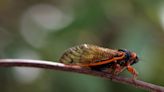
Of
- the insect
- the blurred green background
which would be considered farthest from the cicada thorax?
the blurred green background

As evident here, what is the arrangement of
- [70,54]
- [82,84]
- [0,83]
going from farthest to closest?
1. [0,83]
2. [82,84]
3. [70,54]

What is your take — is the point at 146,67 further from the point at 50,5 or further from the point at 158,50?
the point at 50,5

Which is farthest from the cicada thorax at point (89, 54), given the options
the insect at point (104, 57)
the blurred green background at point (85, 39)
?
the blurred green background at point (85, 39)

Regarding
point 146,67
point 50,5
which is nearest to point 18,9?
point 50,5

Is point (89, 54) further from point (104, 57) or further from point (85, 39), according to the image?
point (85, 39)

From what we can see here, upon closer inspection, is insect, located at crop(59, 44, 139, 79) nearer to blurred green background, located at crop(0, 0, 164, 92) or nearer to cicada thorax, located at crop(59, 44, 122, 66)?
cicada thorax, located at crop(59, 44, 122, 66)

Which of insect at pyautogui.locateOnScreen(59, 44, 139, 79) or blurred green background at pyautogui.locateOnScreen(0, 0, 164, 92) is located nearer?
insect at pyautogui.locateOnScreen(59, 44, 139, 79)

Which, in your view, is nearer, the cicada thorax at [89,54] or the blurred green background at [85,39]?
the cicada thorax at [89,54]

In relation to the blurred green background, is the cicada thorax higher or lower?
lower

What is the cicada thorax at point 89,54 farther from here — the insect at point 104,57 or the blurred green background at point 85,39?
the blurred green background at point 85,39
